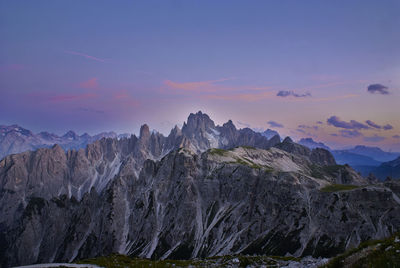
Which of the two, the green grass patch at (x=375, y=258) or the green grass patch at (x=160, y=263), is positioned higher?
the green grass patch at (x=375, y=258)

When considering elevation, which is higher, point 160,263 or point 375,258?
point 375,258

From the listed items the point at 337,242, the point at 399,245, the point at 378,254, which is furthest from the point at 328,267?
the point at 337,242

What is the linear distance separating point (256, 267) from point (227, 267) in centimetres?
593

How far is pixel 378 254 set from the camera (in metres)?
16.3

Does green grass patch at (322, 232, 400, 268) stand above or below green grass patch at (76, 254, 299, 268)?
above

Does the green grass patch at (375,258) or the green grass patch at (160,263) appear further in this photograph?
the green grass patch at (160,263)

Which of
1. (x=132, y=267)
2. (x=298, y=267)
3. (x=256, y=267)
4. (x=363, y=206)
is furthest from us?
(x=363, y=206)

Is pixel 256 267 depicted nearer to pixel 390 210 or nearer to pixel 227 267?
pixel 227 267

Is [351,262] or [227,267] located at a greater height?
[351,262]

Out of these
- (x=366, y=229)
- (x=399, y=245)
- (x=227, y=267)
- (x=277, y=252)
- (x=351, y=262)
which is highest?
(x=399, y=245)

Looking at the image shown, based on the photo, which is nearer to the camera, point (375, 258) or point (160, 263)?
point (375, 258)

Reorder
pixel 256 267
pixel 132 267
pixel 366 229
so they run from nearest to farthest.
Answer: pixel 132 267
pixel 256 267
pixel 366 229

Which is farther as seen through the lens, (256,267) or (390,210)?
(390,210)

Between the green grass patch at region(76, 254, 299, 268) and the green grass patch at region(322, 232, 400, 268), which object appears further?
the green grass patch at region(76, 254, 299, 268)
